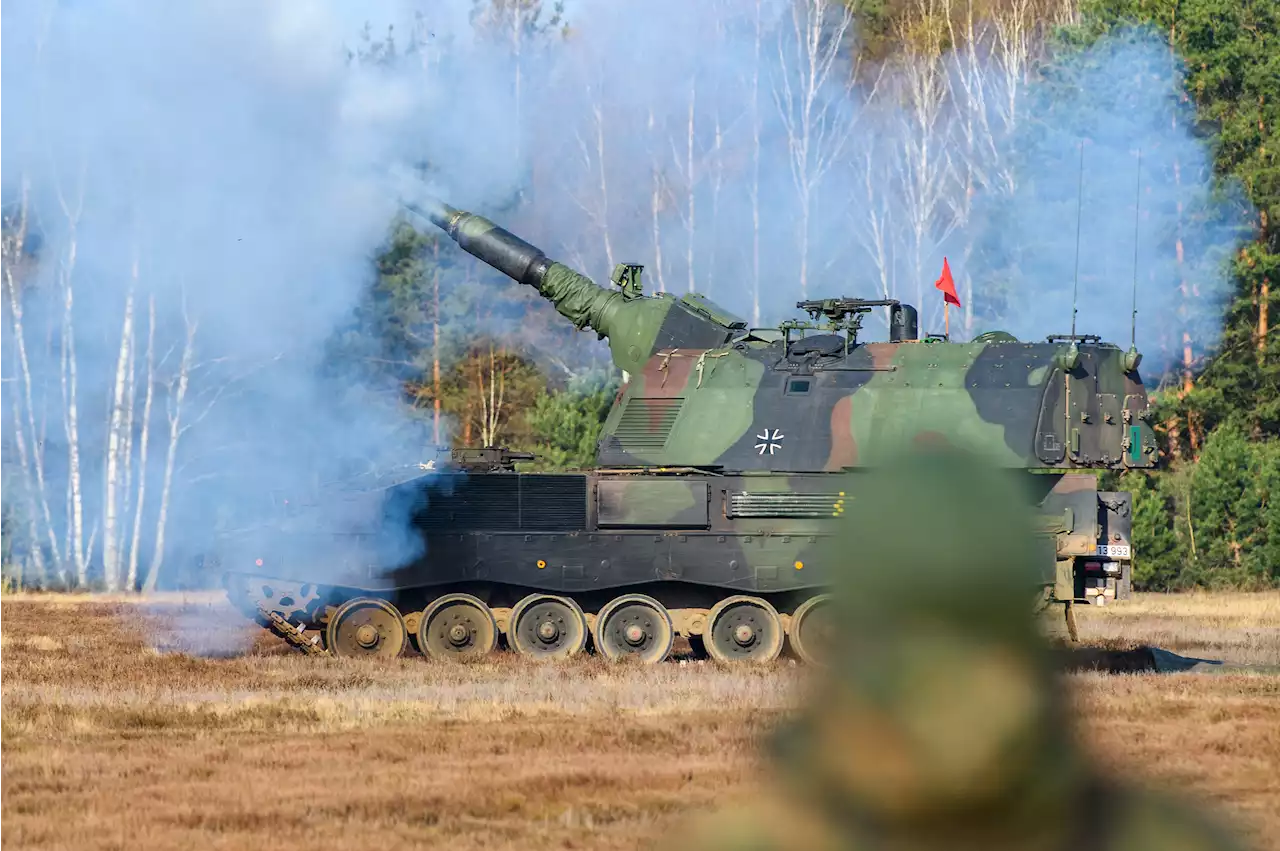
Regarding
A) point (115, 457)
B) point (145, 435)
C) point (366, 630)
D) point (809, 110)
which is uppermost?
point (809, 110)

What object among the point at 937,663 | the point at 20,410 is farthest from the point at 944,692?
the point at 20,410

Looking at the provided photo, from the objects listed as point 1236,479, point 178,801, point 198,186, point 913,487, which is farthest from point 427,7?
point 913,487

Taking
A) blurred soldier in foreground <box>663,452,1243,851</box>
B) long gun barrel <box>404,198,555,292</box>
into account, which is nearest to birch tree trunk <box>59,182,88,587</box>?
long gun barrel <box>404,198,555,292</box>

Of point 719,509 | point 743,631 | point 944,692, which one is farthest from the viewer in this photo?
point 719,509

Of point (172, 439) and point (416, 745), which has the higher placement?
point (172, 439)

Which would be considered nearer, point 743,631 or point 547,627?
point 743,631

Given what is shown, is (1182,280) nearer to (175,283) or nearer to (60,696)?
(175,283)

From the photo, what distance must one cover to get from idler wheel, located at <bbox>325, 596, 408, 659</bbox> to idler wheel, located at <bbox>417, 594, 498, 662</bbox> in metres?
0.28

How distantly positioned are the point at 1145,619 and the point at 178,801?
62.3 feet

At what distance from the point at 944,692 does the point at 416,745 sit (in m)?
11.3

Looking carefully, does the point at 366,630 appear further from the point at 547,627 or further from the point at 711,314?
the point at 711,314

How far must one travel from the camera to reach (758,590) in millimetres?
19281

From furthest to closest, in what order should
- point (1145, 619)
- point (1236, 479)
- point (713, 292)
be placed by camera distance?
point (713, 292)
point (1236, 479)
point (1145, 619)

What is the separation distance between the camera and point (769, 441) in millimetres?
19734
